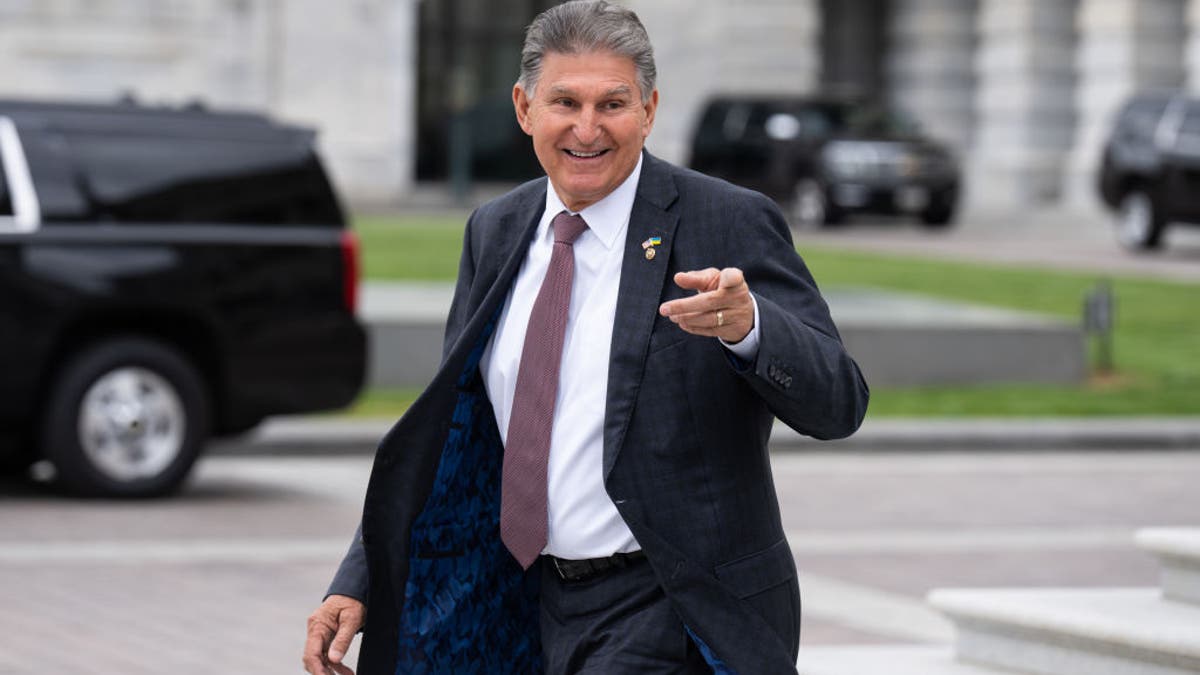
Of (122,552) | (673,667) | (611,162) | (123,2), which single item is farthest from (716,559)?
(123,2)

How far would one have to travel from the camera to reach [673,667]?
141 inches

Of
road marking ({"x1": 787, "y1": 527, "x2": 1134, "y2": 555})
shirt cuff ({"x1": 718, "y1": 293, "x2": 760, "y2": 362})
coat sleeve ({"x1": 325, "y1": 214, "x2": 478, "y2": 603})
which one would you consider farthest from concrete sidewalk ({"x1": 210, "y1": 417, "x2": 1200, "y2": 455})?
shirt cuff ({"x1": 718, "y1": 293, "x2": 760, "y2": 362})

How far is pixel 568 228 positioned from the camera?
146 inches

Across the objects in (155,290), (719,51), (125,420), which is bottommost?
(719,51)

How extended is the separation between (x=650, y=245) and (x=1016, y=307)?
16.1 m

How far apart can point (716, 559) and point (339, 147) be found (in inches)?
1403

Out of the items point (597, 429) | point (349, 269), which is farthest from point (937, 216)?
point (597, 429)

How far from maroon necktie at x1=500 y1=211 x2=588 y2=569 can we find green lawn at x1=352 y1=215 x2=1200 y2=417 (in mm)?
10106

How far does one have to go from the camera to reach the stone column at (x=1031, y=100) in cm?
4059

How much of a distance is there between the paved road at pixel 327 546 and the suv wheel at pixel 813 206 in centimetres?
1937

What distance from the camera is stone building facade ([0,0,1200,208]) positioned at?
35.3m

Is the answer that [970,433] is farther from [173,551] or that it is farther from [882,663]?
[882,663]

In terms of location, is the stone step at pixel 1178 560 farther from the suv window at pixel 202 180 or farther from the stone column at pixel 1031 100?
the stone column at pixel 1031 100

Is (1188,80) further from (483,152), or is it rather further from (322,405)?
(322,405)
